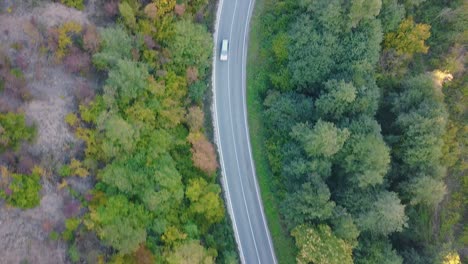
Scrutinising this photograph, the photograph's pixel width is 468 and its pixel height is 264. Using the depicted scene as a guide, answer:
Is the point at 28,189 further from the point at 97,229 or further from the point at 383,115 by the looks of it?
the point at 383,115

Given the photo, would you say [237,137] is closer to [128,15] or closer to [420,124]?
[128,15]

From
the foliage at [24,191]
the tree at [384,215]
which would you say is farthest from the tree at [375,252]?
the foliage at [24,191]

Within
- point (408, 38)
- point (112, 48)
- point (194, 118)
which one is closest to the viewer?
point (112, 48)

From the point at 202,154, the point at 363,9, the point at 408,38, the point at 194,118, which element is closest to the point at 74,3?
the point at 194,118

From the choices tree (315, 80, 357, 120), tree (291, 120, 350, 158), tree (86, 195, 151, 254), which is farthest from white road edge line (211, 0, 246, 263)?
tree (315, 80, 357, 120)

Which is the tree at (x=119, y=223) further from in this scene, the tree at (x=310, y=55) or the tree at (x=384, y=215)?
the tree at (x=310, y=55)

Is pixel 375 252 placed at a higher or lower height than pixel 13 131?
lower

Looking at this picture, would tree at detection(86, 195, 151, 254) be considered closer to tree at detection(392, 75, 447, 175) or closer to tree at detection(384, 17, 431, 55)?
tree at detection(392, 75, 447, 175)
